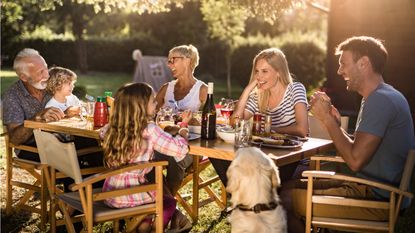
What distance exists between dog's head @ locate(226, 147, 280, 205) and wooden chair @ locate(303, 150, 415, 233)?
1.21 ft

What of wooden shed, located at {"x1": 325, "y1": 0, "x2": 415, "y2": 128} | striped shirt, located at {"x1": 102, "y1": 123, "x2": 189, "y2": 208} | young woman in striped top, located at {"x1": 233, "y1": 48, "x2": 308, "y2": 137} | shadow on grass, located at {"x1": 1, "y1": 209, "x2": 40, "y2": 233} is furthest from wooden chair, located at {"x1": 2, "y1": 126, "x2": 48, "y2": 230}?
wooden shed, located at {"x1": 325, "y1": 0, "x2": 415, "y2": 128}

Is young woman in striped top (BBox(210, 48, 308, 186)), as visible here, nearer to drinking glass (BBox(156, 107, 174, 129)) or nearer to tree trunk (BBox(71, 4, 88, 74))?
drinking glass (BBox(156, 107, 174, 129))

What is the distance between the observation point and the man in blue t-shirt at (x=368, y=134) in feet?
11.3

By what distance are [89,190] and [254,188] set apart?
3.60 ft

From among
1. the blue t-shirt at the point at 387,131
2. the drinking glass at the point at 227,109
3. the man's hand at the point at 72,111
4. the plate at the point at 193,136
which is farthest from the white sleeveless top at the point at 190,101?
the blue t-shirt at the point at 387,131

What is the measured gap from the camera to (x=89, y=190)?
351 centimetres

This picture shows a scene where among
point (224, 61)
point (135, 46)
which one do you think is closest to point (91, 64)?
point (135, 46)

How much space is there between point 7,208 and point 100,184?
1112 millimetres

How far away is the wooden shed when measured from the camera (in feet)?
40.0

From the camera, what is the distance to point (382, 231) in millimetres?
3420

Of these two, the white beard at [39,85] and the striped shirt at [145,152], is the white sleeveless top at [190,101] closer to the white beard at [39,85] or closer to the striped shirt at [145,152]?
the white beard at [39,85]

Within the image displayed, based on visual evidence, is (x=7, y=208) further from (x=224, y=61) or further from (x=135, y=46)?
(x=135, y=46)

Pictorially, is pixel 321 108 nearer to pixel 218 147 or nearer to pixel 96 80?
pixel 218 147

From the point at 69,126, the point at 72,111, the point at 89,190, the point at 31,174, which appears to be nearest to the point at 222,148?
the point at 89,190
